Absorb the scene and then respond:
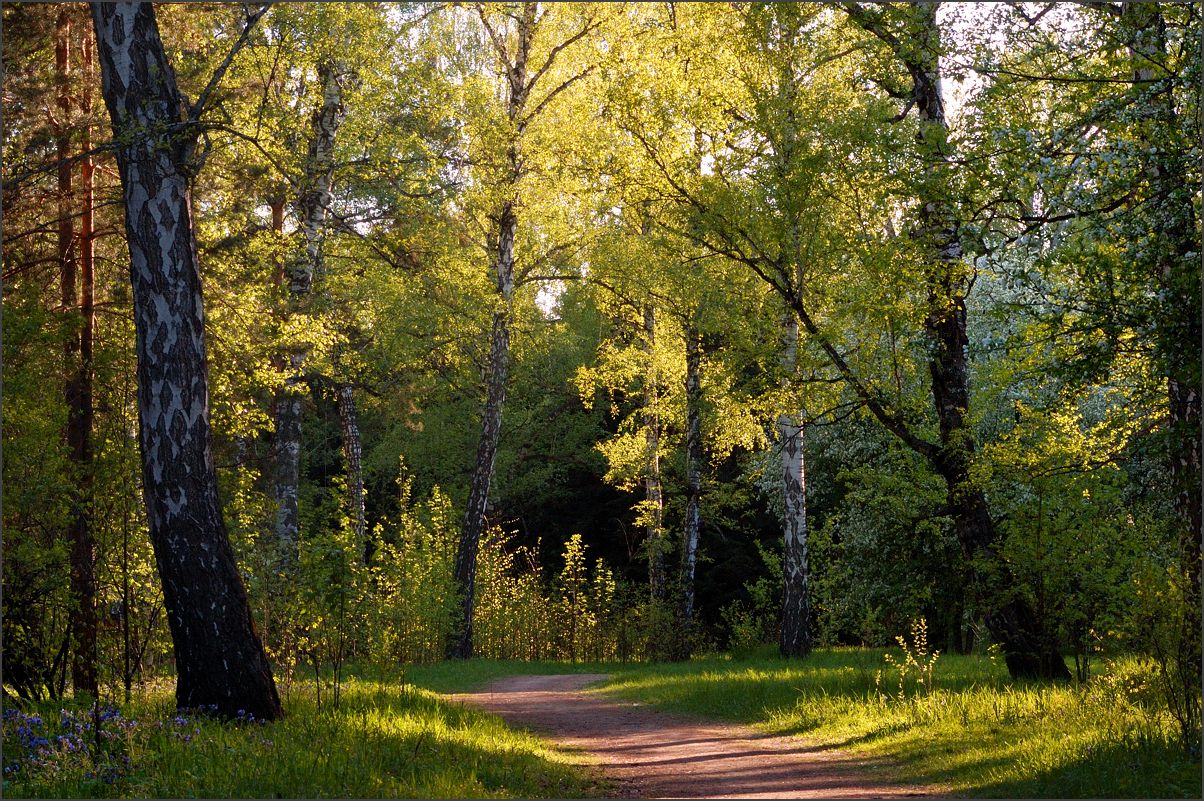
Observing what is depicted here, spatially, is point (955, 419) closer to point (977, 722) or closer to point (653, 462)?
point (977, 722)

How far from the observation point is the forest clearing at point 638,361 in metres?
6.75

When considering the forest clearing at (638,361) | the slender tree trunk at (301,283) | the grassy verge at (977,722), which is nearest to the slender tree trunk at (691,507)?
the forest clearing at (638,361)

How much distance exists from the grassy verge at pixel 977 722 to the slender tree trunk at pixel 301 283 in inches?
284

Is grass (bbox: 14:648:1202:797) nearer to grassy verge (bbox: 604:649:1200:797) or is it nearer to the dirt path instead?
grassy verge (bbox: 604:649:1200:797)

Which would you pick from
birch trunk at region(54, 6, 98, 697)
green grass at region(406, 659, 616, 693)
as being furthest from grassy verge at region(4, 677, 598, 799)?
green grass at region(406, 659, 616, 693)

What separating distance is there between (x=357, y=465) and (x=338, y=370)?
343 centimetres

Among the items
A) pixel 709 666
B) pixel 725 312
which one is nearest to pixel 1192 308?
pixel 725 312

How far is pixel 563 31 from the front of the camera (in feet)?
60.2

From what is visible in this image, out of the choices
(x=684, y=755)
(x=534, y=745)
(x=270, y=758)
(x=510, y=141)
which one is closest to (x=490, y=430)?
(x=510, y=141)

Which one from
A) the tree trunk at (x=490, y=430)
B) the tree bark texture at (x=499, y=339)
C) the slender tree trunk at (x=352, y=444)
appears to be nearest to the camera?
the tree bark texture at (x=499, y=339)

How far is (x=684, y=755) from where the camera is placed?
8.58 m

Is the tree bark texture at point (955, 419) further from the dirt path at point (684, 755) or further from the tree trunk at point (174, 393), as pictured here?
the tree trunk at point (174, 393)

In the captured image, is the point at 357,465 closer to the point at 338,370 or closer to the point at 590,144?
the point at 338,370

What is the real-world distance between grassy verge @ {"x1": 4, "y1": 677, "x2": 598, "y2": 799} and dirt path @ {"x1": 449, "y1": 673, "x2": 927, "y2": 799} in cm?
77
